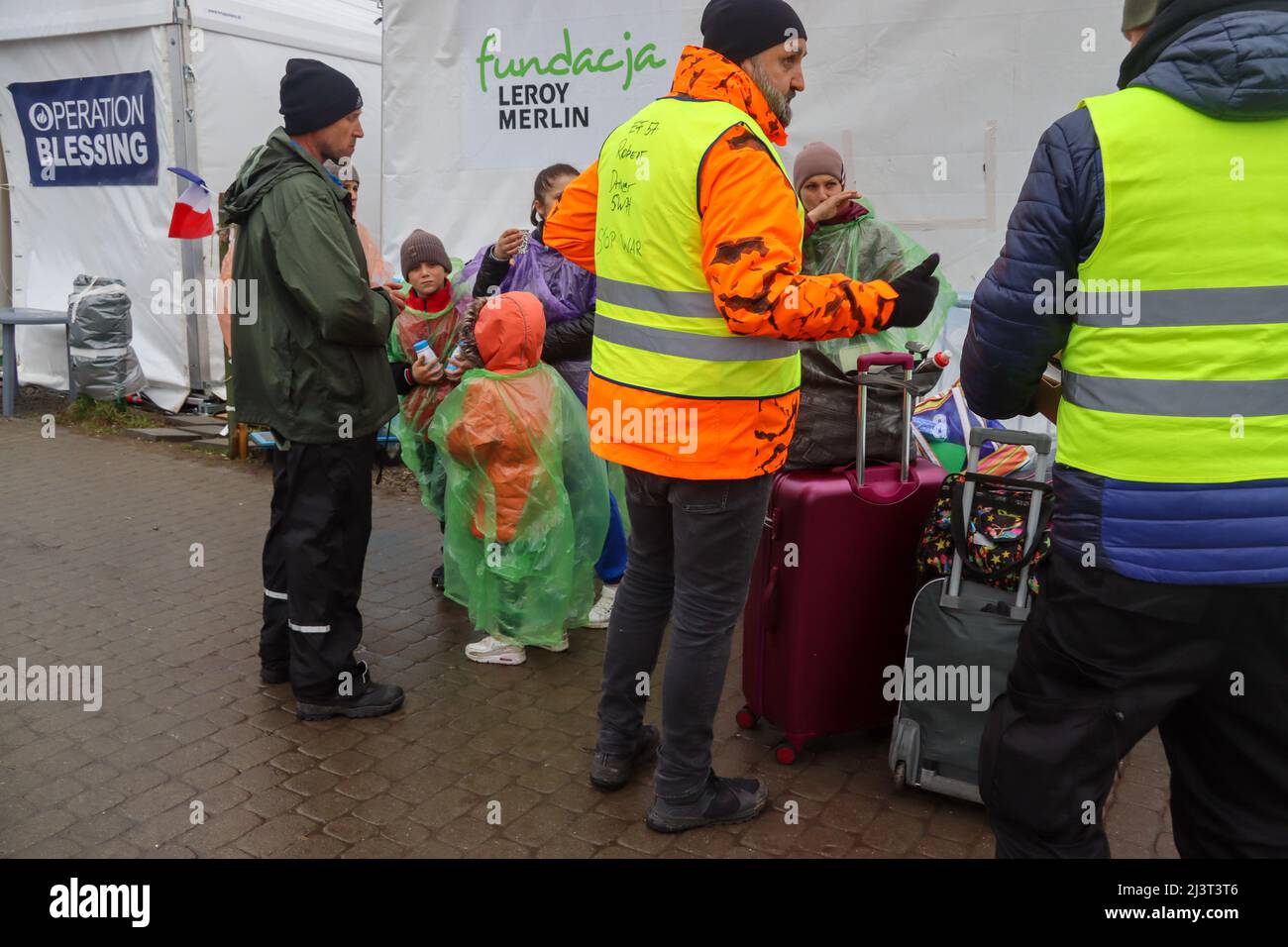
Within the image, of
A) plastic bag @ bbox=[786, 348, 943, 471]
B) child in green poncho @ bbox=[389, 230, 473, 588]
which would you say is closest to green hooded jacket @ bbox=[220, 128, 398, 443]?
child in green poncho @ bbox=[389, 230, 473, 588]

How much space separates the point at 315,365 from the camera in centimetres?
356

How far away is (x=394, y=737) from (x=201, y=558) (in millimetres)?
2300

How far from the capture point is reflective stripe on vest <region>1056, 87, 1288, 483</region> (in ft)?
5.96

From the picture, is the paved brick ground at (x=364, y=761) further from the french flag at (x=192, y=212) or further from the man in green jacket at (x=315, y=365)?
the french flag at (x=192, y=212)

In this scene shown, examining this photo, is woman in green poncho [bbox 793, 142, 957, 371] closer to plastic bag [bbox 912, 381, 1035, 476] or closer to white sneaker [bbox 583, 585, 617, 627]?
plastic bag [bbox 912, 381, 1035, 476]

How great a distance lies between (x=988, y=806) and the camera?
2129 millimetres

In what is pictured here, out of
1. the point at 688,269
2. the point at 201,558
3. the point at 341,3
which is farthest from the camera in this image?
the point at 341,3

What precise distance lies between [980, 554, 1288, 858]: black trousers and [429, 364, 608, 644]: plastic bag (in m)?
2.30

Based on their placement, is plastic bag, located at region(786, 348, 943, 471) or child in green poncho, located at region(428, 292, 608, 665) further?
child in green poncho, located at region(428, 292, 608, 665)

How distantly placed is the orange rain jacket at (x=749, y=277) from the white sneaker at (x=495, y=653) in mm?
1647

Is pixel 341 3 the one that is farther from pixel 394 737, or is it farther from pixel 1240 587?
pixel 1240 587

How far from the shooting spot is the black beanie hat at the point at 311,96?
3.53 m

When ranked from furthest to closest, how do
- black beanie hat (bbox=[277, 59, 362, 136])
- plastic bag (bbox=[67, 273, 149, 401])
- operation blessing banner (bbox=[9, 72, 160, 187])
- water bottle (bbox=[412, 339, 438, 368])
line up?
1. plastic bag (bbox=[67, 273, 149, 401])
2. operation blessing banner (bbox=[9, 72, 160, 187])
3. water bottle (bbox=[412, 339, 438, 368])
4. black beanie hat (bbox=[277, 59, 362, 136])

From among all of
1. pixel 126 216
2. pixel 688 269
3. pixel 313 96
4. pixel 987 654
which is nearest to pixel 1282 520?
pixel 987 654
